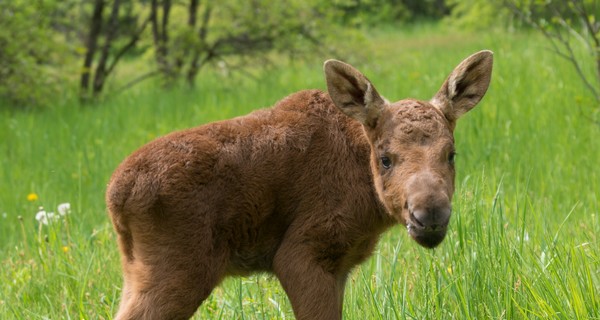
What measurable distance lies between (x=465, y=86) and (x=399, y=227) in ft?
3.35

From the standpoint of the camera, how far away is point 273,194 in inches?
154

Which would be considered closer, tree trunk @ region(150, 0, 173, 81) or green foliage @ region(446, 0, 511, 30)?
tree trunk @ region(150, 0, 173, 81)

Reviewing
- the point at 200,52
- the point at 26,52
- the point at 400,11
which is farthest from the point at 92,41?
the point at 400,11

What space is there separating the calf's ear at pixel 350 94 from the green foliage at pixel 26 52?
26.8 ft

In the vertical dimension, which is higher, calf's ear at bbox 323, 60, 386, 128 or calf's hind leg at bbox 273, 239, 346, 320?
calf's ear at bbox 323, 60, 386, 128

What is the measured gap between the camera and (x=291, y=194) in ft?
12.9

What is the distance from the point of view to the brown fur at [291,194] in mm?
3645

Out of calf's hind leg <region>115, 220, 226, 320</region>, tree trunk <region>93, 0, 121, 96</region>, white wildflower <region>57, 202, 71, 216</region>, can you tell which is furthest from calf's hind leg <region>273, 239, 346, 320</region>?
tree trunk <region>93, 0, 121, 96</region>

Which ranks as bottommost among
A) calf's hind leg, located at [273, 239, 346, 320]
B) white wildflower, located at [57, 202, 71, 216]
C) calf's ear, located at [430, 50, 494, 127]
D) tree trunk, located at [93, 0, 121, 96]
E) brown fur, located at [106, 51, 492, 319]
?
tree trunk, located at [93, 0, 121, 96]

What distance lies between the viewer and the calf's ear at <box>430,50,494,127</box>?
13.4 feet

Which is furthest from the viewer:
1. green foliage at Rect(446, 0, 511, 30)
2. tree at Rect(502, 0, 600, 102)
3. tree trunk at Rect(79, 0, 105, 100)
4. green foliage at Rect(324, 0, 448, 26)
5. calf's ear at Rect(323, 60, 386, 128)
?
green foliage at Rect(324, 0, 448, 26)

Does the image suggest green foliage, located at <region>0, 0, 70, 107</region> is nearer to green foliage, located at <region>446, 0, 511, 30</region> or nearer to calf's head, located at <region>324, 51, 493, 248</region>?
green foliage, located at <region>446, 0, 511, 30</region>

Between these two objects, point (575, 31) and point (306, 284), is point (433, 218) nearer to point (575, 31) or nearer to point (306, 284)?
point (306, 284)

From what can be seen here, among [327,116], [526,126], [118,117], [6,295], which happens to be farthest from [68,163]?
[327,116]
